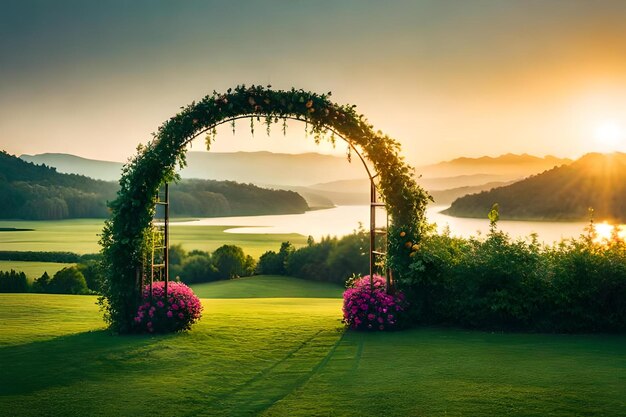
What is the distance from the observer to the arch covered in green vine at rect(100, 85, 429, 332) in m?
12.6

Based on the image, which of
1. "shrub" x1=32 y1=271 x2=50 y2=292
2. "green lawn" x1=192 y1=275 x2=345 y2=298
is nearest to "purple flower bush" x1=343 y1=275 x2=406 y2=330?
"green lawn" x1=192 y1=275 x2=345 y2=298

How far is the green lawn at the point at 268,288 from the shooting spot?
105ft

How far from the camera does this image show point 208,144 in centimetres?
1318

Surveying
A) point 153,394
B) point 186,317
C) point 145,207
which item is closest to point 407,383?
point 153,394

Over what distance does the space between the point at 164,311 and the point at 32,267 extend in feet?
73.9

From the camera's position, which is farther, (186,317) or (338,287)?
(338,287)

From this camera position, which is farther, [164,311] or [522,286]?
[522,286]

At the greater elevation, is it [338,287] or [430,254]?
[430,254]

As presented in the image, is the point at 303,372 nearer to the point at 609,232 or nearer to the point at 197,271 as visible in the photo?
the point at 609,232

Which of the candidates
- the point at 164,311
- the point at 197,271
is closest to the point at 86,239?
the point at 197,271

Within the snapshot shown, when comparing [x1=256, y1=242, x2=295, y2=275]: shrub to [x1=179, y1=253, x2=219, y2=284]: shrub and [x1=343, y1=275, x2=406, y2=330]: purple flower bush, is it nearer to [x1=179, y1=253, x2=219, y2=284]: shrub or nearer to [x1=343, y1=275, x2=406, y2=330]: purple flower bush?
[x1=179, y1=253, x2=219, y2=284]: shrub

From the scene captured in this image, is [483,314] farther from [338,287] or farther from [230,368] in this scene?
[338,287]

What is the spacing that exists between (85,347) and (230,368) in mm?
3469

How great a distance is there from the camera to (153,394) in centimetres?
825
